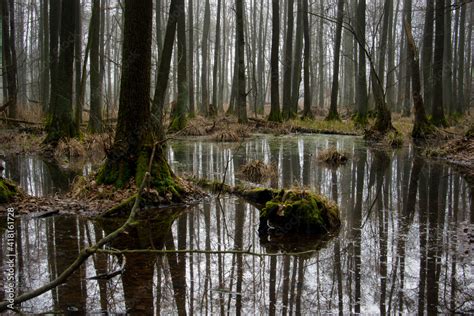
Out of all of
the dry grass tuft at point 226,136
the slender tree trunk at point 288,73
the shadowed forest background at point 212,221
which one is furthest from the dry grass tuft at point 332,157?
the slender tree trunk at point 288,73

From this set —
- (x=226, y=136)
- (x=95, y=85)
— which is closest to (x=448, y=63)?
(x=226, y=136)

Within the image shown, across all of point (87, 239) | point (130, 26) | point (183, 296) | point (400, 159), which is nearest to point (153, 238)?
point (87, 239)

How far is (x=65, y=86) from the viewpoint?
13.4 metres

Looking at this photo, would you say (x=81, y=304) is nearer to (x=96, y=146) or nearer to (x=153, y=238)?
(x=153, y=238)

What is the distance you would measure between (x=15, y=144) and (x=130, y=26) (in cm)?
934

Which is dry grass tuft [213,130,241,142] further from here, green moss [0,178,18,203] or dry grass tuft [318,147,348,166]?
green moss [0,178,18,203]

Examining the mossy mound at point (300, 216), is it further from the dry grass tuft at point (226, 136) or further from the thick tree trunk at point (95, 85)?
the dry grass tuft at point (226, 136)

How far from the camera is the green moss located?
6.51 m

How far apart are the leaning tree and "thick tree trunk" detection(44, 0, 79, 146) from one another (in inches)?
251

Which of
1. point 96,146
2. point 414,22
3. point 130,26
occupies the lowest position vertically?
point 96,146

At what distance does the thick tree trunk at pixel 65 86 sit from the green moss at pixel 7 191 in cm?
717

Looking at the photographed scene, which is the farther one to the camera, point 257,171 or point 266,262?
point 257,171

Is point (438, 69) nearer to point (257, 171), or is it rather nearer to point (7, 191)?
point (257, 171)

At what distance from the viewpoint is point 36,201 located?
6734mm
